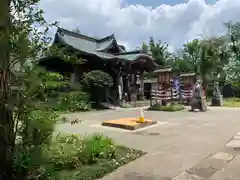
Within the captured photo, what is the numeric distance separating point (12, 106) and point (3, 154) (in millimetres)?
644

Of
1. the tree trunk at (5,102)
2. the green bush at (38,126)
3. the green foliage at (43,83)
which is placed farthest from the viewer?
the green bush at (38,126)

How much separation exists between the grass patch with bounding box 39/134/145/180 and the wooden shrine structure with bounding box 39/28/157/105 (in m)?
10.6

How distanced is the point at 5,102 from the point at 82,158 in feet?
5.74

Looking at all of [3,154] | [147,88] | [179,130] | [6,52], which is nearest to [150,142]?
[179,130]

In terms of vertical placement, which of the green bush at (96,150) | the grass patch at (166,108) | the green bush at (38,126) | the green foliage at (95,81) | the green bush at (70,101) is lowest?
the green bush at (96,150)

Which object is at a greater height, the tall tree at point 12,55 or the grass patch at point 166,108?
the tall tree at point 12,55

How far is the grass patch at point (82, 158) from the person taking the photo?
353 cm

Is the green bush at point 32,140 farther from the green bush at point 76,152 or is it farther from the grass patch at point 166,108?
the grass patch at point 166,108

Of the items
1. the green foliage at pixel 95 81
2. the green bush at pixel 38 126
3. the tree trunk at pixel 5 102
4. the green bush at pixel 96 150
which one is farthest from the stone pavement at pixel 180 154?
the green foliage at pixel 95 81

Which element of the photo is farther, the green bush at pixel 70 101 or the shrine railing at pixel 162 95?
the shrine railing at pixel 162 95

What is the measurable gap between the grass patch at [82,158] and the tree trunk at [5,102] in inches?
18.2

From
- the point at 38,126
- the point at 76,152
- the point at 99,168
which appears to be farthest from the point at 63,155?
the point at 38,126

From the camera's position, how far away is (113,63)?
54.7 ft

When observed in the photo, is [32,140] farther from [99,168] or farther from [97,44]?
[97,44]
